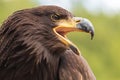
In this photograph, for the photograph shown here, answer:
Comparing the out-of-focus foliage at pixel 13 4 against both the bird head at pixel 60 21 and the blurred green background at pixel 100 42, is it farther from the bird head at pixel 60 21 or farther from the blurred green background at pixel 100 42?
the bird head at pixel 60 21

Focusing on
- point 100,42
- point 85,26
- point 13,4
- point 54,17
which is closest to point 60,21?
point 54,17

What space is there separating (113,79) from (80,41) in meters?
3.22

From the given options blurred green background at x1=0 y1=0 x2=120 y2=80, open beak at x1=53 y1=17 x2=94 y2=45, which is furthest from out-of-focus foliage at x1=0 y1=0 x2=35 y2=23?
open beak at x1=53 y1=17 x2=94 y2=45

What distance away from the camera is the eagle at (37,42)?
26.8 feet

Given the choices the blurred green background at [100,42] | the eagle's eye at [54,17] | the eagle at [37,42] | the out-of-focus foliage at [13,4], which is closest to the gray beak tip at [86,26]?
the eagle at [37,42]

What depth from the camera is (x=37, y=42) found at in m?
8.21

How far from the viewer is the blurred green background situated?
28734 mm

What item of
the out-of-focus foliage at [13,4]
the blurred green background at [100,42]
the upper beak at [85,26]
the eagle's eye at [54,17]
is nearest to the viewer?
the upper beak at [85,26]

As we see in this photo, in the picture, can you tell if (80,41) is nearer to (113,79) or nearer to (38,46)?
(113,79)

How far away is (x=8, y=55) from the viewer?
8.16 meters

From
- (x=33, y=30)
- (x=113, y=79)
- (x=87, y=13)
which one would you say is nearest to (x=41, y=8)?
(x=33, y=30)

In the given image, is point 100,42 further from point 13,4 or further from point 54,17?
point 54,17

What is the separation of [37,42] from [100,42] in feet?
73.0

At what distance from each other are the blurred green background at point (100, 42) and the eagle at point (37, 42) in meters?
18.5
